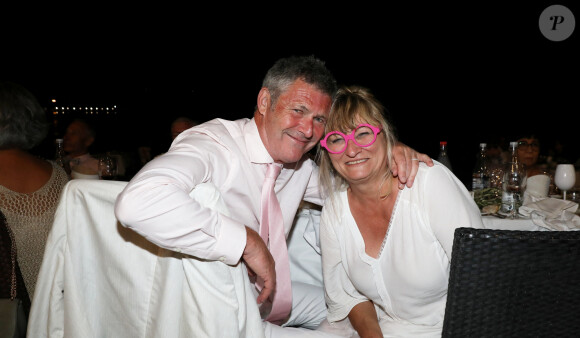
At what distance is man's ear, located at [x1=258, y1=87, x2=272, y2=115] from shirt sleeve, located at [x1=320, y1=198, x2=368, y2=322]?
→ 0.57 meters

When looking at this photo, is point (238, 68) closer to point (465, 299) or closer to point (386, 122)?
point (386, 122)

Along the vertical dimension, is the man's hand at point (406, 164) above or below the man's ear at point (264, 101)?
below

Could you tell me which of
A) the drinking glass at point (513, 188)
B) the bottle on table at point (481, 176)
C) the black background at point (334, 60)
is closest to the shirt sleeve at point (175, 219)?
the drinking glass at point (513, 188)

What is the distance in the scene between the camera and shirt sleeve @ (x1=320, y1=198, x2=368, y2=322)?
1901mm

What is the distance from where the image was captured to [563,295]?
1.08 metres

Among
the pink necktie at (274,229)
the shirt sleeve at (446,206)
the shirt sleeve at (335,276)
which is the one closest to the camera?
the shirt sleeve at (446,206)

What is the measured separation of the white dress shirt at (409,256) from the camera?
1.61 m

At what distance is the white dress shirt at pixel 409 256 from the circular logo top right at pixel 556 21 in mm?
8609

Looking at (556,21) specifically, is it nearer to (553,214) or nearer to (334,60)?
(334,60)

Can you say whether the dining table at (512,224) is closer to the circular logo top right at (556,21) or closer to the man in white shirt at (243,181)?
the man in white shirt at (243,181)

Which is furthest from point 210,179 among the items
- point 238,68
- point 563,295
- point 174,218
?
point 238,68

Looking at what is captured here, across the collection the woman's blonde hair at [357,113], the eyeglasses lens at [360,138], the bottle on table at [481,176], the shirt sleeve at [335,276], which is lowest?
the shirt sleeve at [335,276]

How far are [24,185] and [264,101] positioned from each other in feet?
4.84

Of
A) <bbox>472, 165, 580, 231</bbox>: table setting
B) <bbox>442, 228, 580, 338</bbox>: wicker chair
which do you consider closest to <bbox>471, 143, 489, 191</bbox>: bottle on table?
<bbox>472, 165, 580, 231</bbox>: table setting
